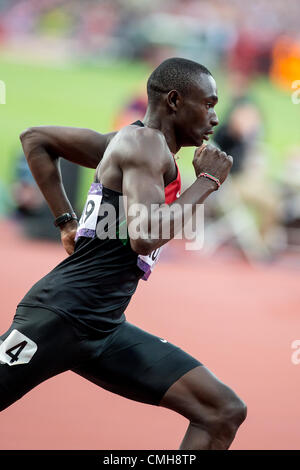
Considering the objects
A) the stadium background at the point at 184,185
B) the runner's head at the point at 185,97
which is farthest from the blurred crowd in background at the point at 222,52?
the runner's head at the point at 185,97

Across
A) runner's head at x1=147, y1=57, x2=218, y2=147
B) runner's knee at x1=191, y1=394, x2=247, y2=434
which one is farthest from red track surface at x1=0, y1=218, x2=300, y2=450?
runner's head at x1=147, y1=57, x2=218, y2=147

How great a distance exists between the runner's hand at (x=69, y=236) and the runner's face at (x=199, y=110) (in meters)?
0.73

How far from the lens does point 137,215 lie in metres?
2.38

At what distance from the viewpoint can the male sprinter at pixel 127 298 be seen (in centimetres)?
255

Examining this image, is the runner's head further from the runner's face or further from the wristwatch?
the wristwatch

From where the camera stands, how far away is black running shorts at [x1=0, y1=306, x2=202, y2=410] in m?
2.57

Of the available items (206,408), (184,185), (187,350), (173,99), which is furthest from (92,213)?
(184,185)

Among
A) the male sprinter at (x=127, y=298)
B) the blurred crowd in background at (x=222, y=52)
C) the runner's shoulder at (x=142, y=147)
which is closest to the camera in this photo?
the runner's shoulder at (x=142, y=147)

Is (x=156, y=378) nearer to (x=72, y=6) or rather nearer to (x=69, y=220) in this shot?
(x=69, y=220)

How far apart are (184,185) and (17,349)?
23.8 feet

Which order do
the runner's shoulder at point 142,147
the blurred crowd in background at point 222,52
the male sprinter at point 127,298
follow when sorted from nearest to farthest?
1. the runner's shoulder at point 142,147
2. the male sprinter at point 127,298
3. the blurred crowd in background at point 222,52

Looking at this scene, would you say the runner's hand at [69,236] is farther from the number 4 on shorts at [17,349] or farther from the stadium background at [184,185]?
the stadium background at [184,185]

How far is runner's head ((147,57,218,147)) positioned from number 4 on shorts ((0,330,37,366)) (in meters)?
1.00
